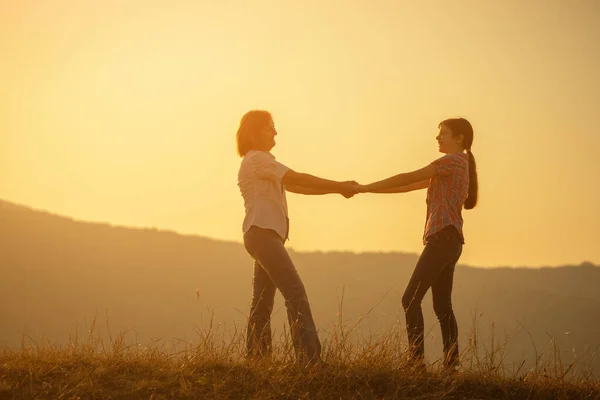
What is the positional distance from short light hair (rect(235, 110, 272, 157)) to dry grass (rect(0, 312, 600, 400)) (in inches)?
68.7

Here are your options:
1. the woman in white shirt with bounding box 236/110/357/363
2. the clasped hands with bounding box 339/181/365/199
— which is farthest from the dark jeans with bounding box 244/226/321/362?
the clasped hands with bounding box 339/181/365/199

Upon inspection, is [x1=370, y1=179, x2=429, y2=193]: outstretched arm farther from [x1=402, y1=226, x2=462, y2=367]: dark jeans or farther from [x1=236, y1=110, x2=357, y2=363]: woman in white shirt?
[x1=236, y1=110, x2=357, y2=363]: woman in white shirt

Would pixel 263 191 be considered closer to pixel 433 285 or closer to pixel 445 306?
pixel 433 285

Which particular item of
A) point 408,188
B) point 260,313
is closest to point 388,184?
point 408,188

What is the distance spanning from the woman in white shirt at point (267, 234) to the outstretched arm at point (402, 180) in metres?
0.85

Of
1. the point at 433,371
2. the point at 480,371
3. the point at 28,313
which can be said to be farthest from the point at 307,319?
the point at 28,313

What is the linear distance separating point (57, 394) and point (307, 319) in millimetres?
2091

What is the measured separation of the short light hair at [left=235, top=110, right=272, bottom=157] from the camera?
6.56 meters

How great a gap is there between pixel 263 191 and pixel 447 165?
1.81 metres

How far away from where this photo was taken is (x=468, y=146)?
6.90m

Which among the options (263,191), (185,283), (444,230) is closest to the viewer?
(263,191)

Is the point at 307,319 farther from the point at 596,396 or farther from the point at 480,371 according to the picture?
the point at 596,396

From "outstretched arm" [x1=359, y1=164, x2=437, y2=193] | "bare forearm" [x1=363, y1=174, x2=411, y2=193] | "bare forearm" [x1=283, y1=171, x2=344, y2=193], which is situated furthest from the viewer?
"bare forearm" [x1=363, y1=174, x2=411, y2=193]

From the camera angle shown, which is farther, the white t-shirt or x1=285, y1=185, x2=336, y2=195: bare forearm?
x1=285, y1=185, x2=336, y2=195: bare forearm
